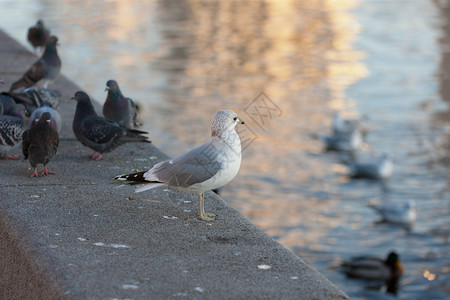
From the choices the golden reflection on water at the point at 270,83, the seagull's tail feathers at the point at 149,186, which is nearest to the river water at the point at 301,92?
the golden reflection on water at the point at 270,83

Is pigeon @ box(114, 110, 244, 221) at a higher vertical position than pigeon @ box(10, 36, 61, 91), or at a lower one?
lower

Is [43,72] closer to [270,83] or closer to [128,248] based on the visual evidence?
[128,248]

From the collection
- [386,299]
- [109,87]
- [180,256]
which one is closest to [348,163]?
[386,299]

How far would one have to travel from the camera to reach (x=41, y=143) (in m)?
6.13

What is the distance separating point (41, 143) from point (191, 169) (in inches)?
70.4

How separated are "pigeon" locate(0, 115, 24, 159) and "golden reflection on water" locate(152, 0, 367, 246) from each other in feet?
28.9

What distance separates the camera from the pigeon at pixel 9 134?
6.54 meters

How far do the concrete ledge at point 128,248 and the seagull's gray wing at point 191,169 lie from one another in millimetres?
305

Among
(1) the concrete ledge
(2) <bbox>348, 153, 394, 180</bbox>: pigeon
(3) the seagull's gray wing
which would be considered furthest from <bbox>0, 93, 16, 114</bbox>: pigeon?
(2) <bbox>348, 153, 394, 180</bbox>: pigeon

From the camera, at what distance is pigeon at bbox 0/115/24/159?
21.5 feet

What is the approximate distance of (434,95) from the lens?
23.4 metres

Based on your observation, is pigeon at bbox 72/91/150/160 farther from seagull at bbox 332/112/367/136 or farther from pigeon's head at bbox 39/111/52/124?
seagull at bbox 332/112/367/136

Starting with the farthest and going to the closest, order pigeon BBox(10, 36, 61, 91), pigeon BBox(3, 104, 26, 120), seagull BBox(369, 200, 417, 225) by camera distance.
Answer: seagull BBox(369, 200, 417, 225) < pigeon BBox(10, 36, 61, 91) < pigeon BBox(3, 104, 26, 120)

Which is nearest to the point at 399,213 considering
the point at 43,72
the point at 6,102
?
the point at 43,72
